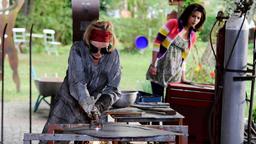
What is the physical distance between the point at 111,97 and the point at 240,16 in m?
1.22

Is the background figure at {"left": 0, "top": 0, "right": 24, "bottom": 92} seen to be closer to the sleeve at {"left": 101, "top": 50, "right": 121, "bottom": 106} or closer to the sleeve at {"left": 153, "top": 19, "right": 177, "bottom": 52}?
the sleeve at {"left": 153, "top": 19, "right": 177, "bottom": 52}

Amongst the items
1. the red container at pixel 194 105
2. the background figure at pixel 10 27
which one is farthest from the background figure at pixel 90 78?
the background figure at pixel 10 27

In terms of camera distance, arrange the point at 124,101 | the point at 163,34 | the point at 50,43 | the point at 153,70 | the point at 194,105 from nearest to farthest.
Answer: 1. the point at 124,101
2. the point at 194,105
3. the point at 163,34
4. the point at 153,70
5. the point at 50,43

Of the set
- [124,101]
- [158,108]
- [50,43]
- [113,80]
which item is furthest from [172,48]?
[50,43]

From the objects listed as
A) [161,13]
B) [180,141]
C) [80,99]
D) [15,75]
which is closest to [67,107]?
[80,99]

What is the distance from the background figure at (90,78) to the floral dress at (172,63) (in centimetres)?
150

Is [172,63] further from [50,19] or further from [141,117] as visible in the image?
[50,19]

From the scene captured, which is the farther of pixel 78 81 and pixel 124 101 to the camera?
pixel 124 101

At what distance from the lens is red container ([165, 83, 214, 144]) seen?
17.7ft

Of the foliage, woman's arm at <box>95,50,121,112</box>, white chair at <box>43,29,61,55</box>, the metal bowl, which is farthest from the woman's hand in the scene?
the foliage

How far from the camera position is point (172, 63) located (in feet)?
20.4

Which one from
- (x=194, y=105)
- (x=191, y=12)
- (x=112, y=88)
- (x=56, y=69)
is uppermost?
(x=191, y=12)

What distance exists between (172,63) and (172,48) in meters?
0.16

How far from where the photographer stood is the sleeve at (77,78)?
4.57 metres
